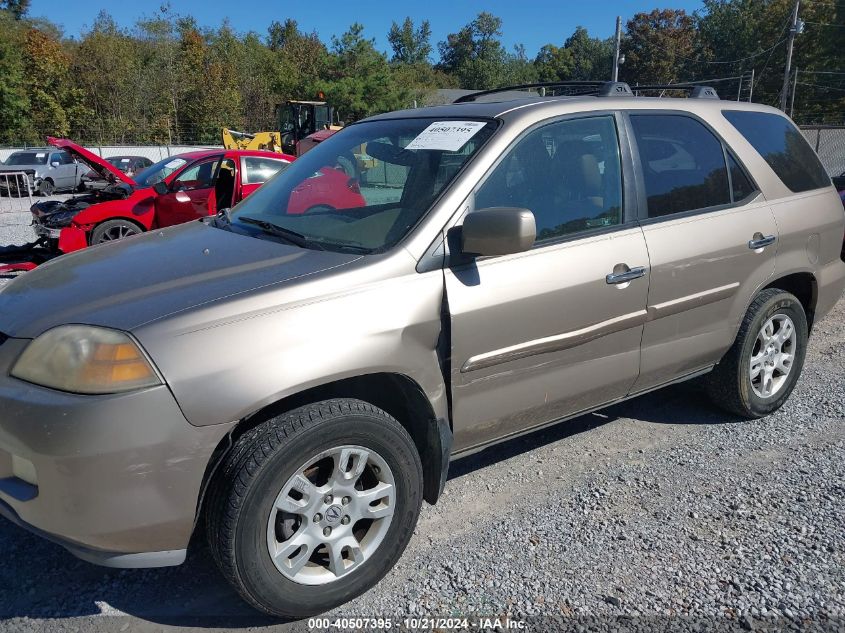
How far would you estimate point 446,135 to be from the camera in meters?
3.12

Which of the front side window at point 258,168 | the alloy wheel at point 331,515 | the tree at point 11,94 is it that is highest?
the tree at point 11,94

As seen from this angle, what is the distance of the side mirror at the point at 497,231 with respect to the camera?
2.60m

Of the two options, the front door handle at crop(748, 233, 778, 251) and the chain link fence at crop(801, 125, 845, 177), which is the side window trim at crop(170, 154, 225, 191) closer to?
the front door handle at crop(748, 233, 778, 251)

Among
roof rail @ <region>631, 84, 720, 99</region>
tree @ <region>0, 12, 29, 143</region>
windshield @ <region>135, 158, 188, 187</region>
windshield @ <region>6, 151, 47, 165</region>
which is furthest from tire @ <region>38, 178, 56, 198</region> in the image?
roof rail @ <region>631, 84, 720, 99</region>

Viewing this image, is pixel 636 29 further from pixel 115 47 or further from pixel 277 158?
pixel 277 158

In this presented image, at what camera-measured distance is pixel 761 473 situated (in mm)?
3598

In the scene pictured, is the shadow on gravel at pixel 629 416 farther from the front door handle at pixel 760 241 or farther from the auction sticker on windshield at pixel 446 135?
the auction sticker on windshield at pixel 446 135

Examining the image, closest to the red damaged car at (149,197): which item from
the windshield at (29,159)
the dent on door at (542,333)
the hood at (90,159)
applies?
the hood at (90,159)

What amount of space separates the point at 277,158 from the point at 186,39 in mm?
49950

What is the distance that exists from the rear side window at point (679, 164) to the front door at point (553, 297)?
215 millimetres

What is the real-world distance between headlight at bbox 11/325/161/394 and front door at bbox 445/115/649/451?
117cm

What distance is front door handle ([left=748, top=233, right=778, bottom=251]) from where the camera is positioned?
3.80 meters

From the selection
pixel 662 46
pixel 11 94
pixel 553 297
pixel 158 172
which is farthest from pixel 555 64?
pixel 553 297

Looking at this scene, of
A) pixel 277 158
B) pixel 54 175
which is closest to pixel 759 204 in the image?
pixel 277 158
